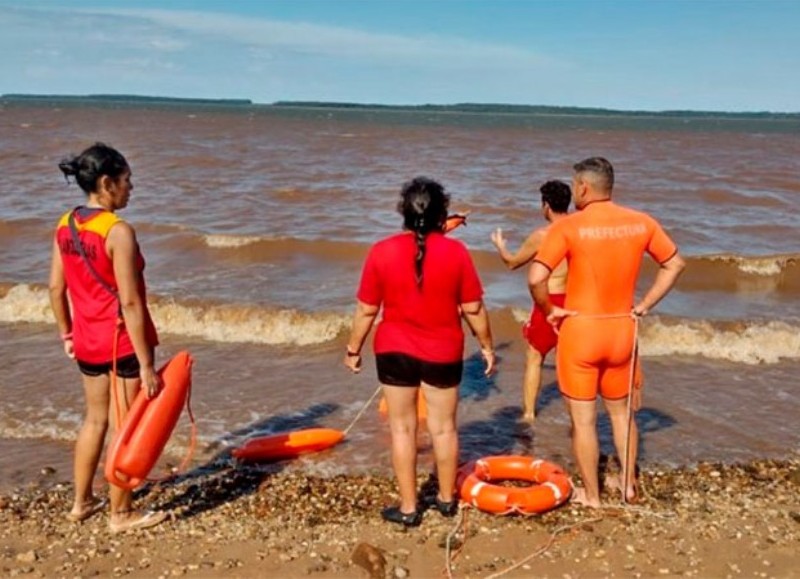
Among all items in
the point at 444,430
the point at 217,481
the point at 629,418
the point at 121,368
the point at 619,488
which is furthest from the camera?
the point at 217,481

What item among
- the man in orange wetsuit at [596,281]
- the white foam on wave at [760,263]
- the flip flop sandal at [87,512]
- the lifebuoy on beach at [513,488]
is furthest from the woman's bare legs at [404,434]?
the white foam on wave at [760,263]

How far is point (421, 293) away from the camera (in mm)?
4805

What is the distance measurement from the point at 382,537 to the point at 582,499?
1.41 meters

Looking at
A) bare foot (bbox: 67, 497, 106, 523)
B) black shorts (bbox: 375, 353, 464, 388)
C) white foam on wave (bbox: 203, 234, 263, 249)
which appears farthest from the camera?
white foam on wave (bbox: 203, 234, 263, 249)

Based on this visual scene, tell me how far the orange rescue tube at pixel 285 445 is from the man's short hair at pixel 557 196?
2600mm

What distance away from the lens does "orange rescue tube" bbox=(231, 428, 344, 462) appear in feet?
21.8

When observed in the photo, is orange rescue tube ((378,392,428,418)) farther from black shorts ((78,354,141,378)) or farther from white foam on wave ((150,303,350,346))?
black shorts ((78,354,141,378))

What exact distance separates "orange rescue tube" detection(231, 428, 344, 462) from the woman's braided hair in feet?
8.29

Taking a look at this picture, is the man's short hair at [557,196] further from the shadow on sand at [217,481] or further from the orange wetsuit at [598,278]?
the shadow on sand at [217,481]

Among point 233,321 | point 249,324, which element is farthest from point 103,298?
point 233,321

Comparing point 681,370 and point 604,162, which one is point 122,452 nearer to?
point 604,162

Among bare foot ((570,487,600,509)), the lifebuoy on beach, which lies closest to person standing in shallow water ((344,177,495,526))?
the lifebuoy on beach

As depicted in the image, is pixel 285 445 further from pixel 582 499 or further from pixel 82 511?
pixel 582 499

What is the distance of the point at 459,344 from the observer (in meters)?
5.00
